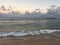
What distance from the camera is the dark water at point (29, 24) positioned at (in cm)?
230

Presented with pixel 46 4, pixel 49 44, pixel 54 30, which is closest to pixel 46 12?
pixel 46 4

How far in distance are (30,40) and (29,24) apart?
217mm

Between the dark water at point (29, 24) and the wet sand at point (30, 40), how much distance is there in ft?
0.40

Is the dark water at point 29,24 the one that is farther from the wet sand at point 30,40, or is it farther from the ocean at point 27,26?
the wet sand at point 30,40

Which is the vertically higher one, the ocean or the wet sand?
the ocean

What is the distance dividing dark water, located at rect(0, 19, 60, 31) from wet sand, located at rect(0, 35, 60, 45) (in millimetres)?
123

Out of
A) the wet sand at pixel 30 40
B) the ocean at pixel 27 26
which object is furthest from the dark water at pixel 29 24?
the wet sand at pixel 30 40

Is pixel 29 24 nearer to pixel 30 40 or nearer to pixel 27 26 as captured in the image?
pixel 27 26

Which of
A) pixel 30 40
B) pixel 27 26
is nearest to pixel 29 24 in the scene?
pixel 27 26

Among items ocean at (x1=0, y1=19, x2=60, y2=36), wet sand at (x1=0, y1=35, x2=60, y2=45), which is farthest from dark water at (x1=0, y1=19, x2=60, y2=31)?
wet sand at (x1=0, y1=35, x2=60, y2=45)

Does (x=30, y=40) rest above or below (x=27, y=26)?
below

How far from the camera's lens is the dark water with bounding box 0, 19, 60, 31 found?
7.54 ft

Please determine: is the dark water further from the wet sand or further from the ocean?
the wet sand

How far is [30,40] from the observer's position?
228 cm
